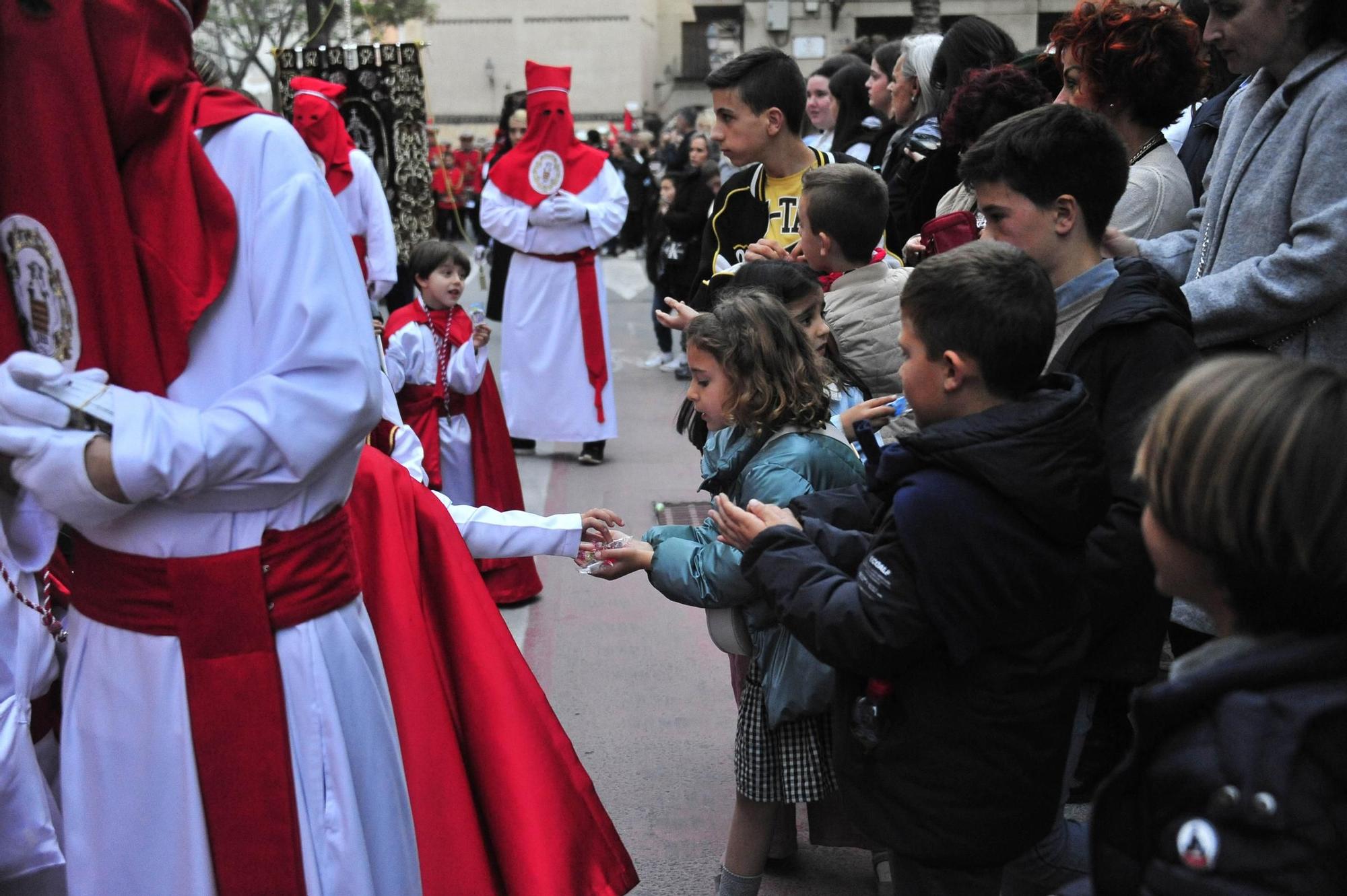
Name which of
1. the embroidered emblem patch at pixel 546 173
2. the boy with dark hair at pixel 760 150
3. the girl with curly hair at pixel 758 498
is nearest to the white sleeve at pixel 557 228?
the embroidered emblem patch at pixel 546 173

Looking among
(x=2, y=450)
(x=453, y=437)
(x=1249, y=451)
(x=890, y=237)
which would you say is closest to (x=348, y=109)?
(x=453, y=437)

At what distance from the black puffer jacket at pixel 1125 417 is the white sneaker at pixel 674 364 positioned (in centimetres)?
883

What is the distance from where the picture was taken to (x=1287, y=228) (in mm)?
2732

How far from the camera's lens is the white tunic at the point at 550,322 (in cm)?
821

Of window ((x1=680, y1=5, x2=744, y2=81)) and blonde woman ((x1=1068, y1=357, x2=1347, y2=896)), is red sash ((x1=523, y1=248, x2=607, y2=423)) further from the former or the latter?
window ((x1=680, y1=5, x2=744, y2=81))

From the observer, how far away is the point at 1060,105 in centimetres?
265

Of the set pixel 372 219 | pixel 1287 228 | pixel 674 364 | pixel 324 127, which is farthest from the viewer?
pixel 674 364

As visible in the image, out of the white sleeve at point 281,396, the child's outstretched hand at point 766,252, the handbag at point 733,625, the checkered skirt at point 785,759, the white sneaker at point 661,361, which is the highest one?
the white sleeve at point 281,396

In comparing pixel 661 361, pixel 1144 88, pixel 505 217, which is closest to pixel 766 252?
pixel 1144 88

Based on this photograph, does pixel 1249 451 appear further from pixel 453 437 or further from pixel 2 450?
pixel 453 437

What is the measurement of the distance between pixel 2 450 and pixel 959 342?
4.99ft

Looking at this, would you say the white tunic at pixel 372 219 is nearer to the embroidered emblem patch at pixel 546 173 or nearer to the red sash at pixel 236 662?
the embroidered emblem patch at pixel 546 173

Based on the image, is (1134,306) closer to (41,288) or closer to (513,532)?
(513,532)

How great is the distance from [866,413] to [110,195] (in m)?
1.67
